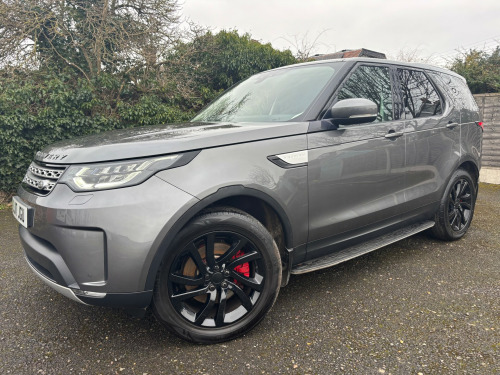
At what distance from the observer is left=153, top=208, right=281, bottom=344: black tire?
6.13ft

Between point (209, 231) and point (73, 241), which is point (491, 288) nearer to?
point (209, 231)

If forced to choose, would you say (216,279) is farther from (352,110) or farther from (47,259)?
(352,110)

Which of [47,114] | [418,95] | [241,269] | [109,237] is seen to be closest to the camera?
[109,237]

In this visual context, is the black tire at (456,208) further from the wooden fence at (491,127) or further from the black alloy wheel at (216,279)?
the wooden fence at (491,127)

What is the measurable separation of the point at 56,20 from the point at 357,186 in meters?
6.55

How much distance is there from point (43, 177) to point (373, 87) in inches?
95.9

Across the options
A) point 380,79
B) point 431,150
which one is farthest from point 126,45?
point 431,150

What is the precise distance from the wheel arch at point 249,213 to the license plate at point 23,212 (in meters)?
0.74

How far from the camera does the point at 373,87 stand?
2.86 meters

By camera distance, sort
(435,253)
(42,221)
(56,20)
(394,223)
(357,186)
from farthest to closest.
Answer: (56,20)
(435,253)
(394,223)
(357,186)
(42,221)

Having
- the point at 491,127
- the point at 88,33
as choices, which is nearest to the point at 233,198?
the point at 88,33

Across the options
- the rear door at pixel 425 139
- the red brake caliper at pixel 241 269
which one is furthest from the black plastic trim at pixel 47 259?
the rear door at pixel 425 139

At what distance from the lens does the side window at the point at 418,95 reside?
121 inches

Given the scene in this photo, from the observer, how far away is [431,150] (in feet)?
10.3
